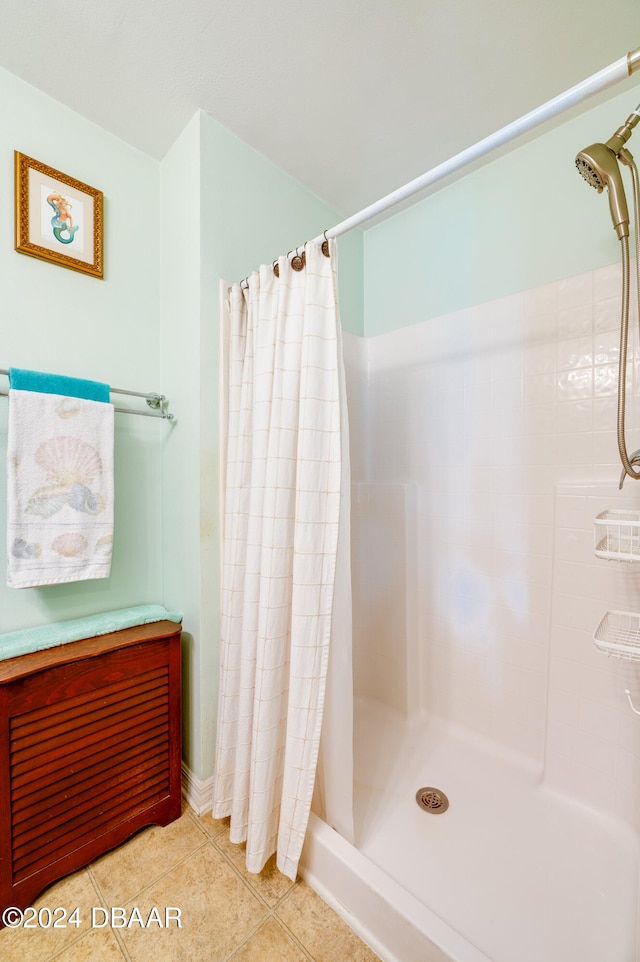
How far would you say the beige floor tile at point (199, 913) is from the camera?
0.94m

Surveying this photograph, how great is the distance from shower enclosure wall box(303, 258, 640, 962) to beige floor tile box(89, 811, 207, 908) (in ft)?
1.35

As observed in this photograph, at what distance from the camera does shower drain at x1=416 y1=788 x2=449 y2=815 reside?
1.27 metres

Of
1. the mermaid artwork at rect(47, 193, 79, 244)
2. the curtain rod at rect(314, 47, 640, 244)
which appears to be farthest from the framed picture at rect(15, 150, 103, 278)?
the curtain rod at rect(314, 47, 640, 244)

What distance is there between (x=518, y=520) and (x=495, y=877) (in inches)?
40.6

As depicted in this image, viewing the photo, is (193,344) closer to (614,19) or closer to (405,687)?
(614,19)

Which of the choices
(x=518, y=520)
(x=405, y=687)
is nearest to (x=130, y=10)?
(x=518, y=520)

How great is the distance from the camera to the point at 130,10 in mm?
1030

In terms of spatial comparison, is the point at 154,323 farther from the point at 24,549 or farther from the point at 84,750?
the point at 84,750

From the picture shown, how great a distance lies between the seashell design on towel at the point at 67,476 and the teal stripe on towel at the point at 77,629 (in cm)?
35

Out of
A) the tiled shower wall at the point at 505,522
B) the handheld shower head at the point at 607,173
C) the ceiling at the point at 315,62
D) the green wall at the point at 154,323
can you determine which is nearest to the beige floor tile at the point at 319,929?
the green wall at the point at 154,323

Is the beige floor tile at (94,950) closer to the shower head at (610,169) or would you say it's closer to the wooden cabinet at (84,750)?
the wooden cabinet at (84,750)

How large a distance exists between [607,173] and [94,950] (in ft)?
7.27

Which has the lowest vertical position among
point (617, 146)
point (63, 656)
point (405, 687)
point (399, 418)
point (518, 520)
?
point (405, 687)

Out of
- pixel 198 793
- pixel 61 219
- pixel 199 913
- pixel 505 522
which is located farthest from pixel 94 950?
pixel 61 219
